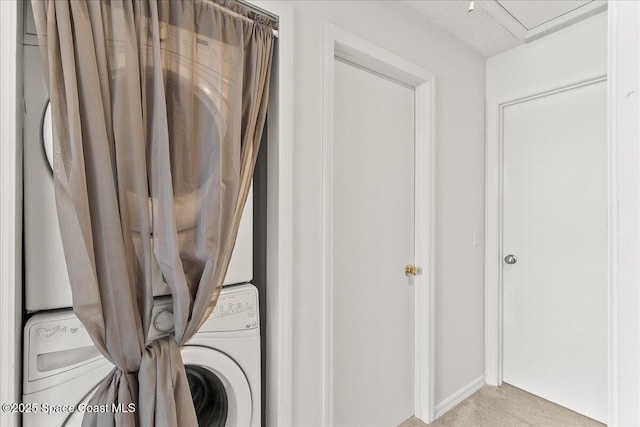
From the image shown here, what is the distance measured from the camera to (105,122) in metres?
0.96

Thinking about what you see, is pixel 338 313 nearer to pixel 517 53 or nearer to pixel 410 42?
pixel 410 42

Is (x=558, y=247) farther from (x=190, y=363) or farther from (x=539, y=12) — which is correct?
(x=190, y=363)

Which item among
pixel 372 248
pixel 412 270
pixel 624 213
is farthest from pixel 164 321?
pixel 412 270

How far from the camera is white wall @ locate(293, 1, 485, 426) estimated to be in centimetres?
143

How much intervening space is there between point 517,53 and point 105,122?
2.56m

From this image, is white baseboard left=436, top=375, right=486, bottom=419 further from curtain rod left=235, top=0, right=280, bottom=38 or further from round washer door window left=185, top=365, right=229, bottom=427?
curtain rod left=235, top=0, right=280, bottom=38

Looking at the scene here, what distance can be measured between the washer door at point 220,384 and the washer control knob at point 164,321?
0.09 m

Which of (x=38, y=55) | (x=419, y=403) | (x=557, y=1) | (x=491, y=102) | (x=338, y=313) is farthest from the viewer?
(x=491, y=102)

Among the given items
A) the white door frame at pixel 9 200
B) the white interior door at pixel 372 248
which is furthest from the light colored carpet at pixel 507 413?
the white door frame at pixel 9 200

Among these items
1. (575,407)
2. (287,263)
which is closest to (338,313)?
(287,263)

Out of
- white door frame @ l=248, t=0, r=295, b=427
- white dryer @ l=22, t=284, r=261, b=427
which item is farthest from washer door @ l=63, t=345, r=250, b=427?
white door frame @ l=248, t=0, r=295, b=427

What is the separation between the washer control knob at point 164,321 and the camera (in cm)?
111

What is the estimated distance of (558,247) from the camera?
84.3 inches

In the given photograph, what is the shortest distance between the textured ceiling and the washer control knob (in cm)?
196
